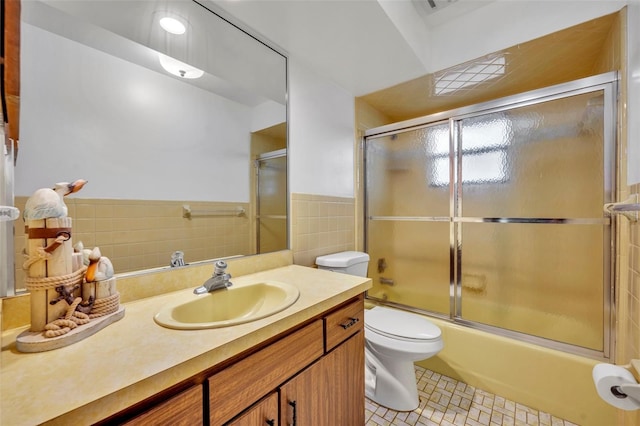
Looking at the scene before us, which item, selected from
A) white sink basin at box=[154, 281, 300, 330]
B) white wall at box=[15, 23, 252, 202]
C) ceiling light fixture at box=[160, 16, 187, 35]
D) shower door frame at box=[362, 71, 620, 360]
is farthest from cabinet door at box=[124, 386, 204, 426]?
shower door frame at box=[362, 71, 620, 360]

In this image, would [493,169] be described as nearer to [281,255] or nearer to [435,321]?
A: [435,321]

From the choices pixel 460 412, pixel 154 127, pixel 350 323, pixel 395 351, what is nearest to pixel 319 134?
pixel 154 127

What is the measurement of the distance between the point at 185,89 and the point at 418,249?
6.08ft

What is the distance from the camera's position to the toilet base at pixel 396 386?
4.58 feet

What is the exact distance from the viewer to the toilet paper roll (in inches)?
32.1

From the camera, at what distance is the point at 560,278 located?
1.52 m

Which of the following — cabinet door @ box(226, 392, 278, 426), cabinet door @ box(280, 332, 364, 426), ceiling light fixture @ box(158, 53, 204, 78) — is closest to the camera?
cabinet door @ box(226, 392, 278, 426)

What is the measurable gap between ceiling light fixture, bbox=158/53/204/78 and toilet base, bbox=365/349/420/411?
1786mm

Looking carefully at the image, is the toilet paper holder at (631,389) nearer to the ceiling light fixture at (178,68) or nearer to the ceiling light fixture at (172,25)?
the ceiling light fixture at (178,68)

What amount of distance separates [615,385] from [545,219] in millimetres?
966

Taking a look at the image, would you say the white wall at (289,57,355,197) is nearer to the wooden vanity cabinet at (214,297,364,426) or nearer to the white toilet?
the white toilet

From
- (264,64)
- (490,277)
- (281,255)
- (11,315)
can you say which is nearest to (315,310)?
(281,255)

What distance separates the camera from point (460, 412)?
137cm

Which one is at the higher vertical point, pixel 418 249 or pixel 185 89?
pixel 185 89
